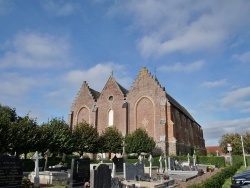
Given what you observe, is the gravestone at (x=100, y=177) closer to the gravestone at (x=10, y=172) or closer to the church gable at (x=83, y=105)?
the gravestone at (x=10, y=172)

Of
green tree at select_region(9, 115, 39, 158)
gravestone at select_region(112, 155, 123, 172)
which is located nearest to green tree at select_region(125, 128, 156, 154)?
green tree at select_region(9, 115, 39, 158)

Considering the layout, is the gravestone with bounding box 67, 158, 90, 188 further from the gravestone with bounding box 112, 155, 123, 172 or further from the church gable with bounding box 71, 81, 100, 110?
the church gable with bounding box 71, 81, 100, 110

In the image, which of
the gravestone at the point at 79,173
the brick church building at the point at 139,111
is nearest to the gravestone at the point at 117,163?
the gravestone at the point at 79,173

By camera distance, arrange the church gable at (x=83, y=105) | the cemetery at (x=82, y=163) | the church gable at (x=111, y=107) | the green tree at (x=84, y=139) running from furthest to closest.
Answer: the church gable at (x=83, y=105) < the church gable at (x=111, y=107) < the green tree at (x=84, y=139) < the cemetery at (x=82, y=163)

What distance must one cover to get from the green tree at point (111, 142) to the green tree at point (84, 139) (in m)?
1.50

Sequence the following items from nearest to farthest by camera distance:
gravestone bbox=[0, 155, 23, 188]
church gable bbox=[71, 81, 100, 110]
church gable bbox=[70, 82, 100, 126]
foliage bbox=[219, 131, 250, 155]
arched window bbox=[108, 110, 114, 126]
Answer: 1. gravestone bbox=[0, 155, 23, 188]
2. arched window bbox=[108, 110, 114, 126]
3. church gable bbox=[70, 82, 100, 126]
4. church gable bbox=[71, 81, 100, 110]
5. foliage bbox=[219, 131, 250, 155]

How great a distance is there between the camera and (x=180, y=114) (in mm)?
52875

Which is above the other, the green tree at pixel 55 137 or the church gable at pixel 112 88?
the church gable at pixel 112 88

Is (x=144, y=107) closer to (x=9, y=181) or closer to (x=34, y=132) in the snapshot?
(x=34, y=132)

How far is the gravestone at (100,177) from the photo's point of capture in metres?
12.1

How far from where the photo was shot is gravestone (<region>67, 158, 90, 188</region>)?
15.2m

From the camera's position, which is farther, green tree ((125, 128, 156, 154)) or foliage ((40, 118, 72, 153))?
green tree ((125, 128, 156, 154))

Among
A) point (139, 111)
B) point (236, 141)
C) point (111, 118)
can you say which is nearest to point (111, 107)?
point (111, 118)

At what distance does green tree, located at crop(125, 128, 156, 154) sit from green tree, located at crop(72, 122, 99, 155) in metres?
5.08
